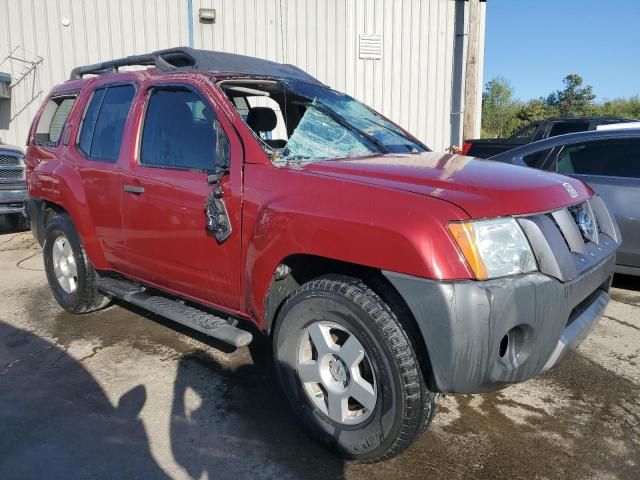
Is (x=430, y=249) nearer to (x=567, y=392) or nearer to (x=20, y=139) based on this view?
(x=567, y=392)

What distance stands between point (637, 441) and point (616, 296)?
2677 mm

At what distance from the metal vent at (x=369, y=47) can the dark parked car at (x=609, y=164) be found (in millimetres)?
7488

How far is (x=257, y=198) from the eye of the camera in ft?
9.16

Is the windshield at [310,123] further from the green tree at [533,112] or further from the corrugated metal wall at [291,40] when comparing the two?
the green tree at [533,112]

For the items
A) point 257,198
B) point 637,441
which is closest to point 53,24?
point 257,198

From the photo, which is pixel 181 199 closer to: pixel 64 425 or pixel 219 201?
pixel 219 201

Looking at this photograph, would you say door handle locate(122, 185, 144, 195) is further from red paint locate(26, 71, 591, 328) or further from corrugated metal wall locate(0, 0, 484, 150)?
corrugated metal wall locate(0, 0, 484, 150)

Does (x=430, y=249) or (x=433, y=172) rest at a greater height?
(x=433, y=172)

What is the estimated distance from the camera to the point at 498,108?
41.5 m

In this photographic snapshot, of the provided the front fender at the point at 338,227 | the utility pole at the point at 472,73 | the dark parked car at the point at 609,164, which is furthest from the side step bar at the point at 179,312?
the utility pole at the point at 472,73

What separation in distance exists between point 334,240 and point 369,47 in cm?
1075

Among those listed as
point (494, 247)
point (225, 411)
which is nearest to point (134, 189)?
point (225, 411)

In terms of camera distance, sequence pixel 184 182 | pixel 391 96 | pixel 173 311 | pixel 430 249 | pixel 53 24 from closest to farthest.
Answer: pixel 430 249, pixel 184 182, pixel 173 311, pixel 53 24, pixel 391 96

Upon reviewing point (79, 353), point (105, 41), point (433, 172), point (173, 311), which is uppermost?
point (105, 41)
